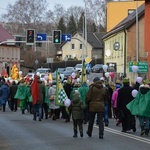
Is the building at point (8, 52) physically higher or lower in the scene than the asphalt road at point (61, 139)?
higher

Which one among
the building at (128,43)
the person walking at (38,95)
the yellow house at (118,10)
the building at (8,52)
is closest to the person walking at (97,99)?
the person walking at (38,95)

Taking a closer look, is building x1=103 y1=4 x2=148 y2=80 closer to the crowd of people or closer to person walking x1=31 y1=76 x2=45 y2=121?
person walking x1=31 y1=76 x2=45 y2=121

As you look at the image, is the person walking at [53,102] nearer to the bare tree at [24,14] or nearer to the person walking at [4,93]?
the person walking at [4,93]

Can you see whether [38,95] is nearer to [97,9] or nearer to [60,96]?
[60,96]

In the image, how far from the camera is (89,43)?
111 meters

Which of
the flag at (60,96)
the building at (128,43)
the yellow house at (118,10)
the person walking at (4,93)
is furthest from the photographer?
the yellow house at (118,10)

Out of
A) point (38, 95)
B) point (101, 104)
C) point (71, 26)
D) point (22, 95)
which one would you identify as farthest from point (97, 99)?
point (71, 26)

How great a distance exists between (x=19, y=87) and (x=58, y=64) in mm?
68780

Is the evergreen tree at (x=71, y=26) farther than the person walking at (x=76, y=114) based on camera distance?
Yes

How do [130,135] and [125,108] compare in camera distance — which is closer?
[130,135]

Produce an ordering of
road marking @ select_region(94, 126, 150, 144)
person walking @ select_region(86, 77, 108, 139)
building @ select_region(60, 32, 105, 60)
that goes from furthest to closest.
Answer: building @ select_region(60, 32, 105, 60) < person walking @ select_region(86, 77, 108, 139) < road marking @ select_region(94, 126, 150, 144)

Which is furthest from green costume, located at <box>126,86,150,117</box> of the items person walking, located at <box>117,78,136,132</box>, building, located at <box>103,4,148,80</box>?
building, located at <box>103,4,148,80</box>

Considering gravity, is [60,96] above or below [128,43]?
below

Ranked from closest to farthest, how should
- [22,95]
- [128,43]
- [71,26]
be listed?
[22,95]
[128,43]
[71,26]
